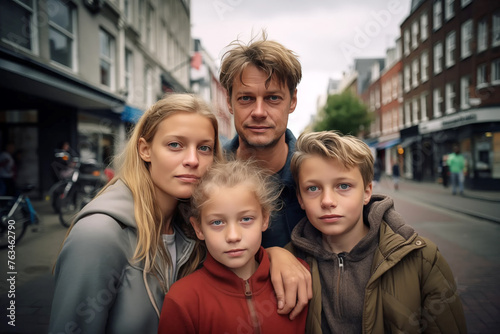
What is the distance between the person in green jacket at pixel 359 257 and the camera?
4.44 ft

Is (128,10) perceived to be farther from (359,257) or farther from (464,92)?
(359,257)

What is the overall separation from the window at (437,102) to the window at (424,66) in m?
0.99

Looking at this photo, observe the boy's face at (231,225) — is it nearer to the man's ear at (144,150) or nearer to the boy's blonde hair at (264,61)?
the man's ear at (144,150)

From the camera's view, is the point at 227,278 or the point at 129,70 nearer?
the point at 227,278

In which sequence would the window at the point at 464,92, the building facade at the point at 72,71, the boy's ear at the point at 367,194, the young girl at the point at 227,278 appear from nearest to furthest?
the young girl at the point at 227,278, the boy's ear at the point at 367,194, the building facade at the point at 72,71, the window at the point at 464,92

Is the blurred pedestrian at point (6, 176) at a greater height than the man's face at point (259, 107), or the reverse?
the man's face at point (259, 107)

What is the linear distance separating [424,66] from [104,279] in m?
15.0

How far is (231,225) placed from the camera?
133 centimetres

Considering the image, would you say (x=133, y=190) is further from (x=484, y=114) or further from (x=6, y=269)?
(x=484, y=114)

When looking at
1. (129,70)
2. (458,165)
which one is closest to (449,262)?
(458,165)

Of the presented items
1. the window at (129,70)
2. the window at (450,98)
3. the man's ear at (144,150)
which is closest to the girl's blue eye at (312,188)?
the man's ear at (144,150)

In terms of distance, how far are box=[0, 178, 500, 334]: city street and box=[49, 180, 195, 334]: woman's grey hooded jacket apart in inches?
70.0

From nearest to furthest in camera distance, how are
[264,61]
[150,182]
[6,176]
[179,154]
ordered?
[179,154], [150,182], [264,61], [6,176]

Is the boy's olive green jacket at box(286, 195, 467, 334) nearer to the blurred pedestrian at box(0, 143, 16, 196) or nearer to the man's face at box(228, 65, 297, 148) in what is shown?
the man's face at box(228, 65, 297, 148)
